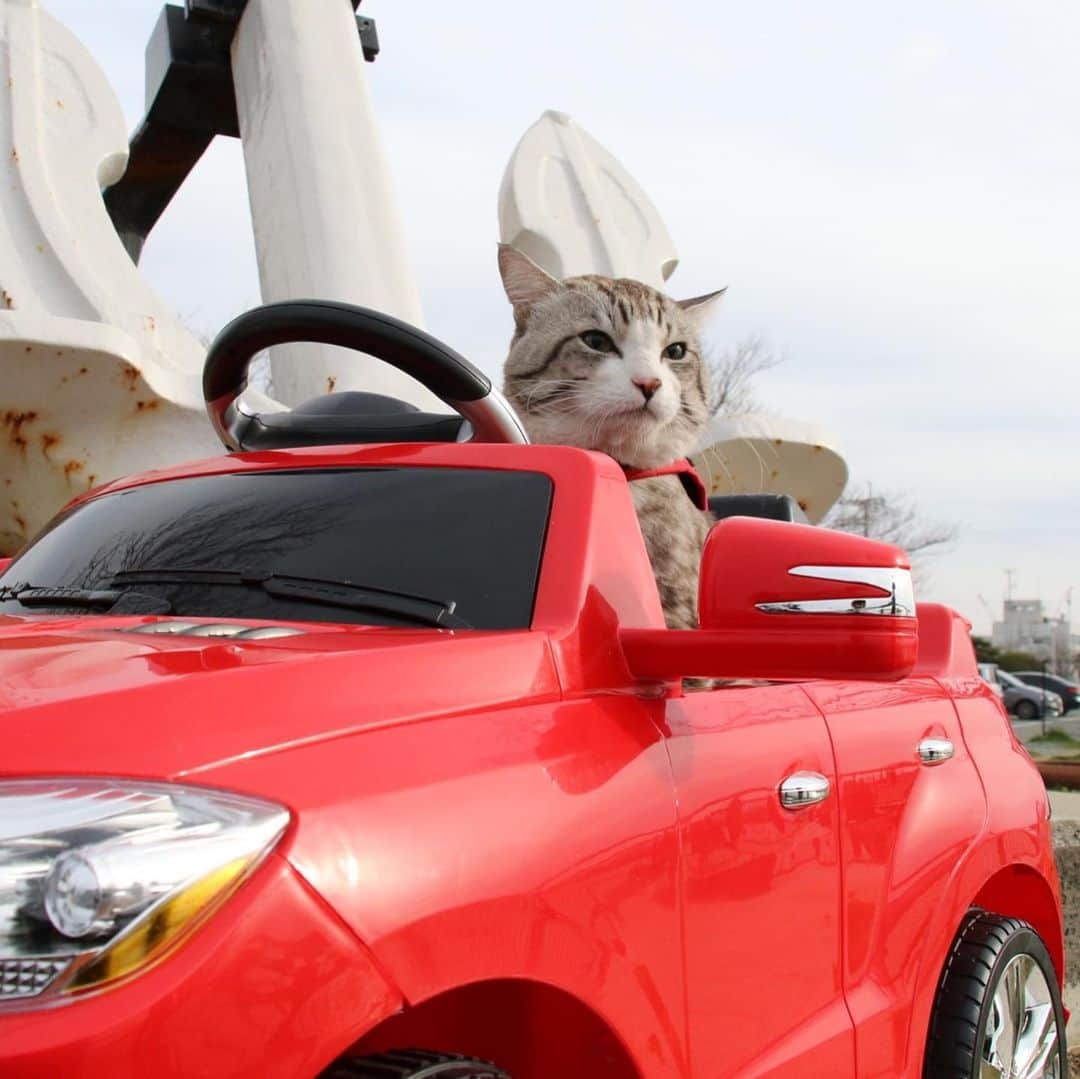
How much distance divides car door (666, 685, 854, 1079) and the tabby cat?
1.00 meters

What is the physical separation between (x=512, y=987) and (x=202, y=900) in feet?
1.61

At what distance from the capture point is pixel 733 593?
5.67ft

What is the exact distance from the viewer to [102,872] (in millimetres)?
1126

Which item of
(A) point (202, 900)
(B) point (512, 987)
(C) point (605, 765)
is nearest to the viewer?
(A) point (202, 900)

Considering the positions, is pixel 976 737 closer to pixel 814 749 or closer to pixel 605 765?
pixel 814 749

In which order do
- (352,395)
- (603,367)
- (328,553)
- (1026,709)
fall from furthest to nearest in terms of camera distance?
(1026,709) < (603,367) < (352,395) < (328,553)

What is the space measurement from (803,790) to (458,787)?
0.77 metres

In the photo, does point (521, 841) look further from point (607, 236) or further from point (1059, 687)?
point (1059, 687)

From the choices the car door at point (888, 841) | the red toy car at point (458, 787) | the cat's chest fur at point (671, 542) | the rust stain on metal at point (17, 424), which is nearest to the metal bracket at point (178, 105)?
the rust stain on metal at point (17, 424)

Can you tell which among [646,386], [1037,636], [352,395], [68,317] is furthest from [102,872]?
[1037,636]

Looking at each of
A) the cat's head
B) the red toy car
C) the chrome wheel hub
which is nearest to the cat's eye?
the cat's head

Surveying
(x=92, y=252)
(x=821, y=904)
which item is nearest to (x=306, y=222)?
(x=92, y=252)

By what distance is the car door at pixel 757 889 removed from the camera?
5.73 ft

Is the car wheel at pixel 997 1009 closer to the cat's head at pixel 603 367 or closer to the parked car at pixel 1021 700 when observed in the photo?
the cat's head at pixel 603 367
